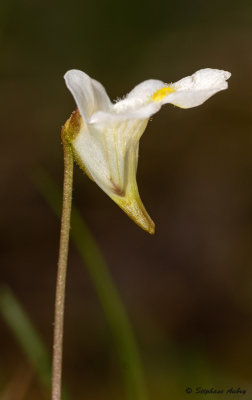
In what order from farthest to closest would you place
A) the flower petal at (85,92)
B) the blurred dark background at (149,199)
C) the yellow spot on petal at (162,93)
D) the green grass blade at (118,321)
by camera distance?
the blurred dark background at (149,199)
the green grass blade at (118,321)
the yellow spot on petal at (162,93)
the flower petal at (85,92)

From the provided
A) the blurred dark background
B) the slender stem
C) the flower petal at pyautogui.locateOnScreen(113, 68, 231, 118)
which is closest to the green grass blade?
the blurred dark background

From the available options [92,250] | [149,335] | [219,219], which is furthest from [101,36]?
[92,250]

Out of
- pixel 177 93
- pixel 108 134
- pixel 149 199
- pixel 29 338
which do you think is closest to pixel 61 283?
pixel 108 134

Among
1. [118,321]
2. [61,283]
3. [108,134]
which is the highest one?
[108,134]

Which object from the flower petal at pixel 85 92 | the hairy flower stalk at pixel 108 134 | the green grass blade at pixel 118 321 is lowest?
the green grass blade at pixel 118 321

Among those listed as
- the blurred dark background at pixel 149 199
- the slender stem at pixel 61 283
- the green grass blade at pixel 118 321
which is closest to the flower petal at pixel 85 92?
the slender stem at pixel 61 283

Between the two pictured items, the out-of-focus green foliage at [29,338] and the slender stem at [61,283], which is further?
the out-of-focus green foliage at [29,338]

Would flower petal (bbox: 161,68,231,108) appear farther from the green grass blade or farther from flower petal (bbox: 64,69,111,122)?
the green grass blade

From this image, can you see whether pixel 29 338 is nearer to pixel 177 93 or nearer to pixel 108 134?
pixel 108 134

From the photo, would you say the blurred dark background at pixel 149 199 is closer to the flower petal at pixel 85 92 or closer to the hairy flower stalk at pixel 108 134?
the hairy flower stalk at pixel 108 134
